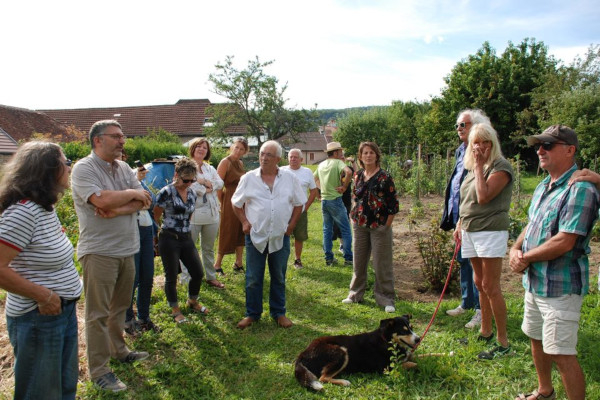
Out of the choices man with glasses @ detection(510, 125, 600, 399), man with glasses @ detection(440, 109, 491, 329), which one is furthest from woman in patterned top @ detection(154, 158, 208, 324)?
man with glasses @ detection(510, 125, 600, 399)

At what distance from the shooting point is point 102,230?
3.12 m

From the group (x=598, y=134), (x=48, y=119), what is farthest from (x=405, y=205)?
(x=48, y=119)

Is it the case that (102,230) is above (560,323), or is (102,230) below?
above

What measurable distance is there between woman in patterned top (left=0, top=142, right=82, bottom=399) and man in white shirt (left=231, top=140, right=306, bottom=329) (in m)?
2.21

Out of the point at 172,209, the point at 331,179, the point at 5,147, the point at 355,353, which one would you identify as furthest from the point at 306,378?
the point at 5,147

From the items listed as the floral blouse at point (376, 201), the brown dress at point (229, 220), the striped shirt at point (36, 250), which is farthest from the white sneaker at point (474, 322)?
the striped shirt at point (36, 250)

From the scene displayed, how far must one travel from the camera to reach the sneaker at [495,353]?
3.54 meters

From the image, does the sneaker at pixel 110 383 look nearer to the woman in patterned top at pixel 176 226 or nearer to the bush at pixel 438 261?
the woman in patterned top at pixel 176 226

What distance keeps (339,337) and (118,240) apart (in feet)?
6.53

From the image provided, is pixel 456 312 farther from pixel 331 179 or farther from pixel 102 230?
pixel 102 230

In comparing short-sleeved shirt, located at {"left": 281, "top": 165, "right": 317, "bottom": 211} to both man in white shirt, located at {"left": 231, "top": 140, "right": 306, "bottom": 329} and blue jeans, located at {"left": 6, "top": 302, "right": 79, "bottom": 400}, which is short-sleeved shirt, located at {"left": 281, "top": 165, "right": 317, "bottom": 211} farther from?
blue jeans, located at {"left": 6, "top": 302, "right": 79, "bottom": 400}

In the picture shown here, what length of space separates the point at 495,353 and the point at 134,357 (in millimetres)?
3214

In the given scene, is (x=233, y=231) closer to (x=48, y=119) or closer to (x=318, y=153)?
(x=48, y=119)

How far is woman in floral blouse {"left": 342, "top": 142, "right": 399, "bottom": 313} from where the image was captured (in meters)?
4.82
